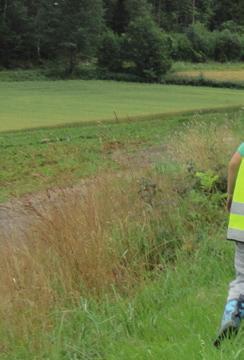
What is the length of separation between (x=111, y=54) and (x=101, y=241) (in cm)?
6413

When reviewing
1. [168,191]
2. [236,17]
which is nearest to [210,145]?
[168,191]

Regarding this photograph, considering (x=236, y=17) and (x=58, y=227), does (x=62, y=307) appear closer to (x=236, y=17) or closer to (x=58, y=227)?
(x=58, y=227)

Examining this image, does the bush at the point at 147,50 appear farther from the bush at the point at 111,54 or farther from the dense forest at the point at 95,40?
the bush at the point at 111,54

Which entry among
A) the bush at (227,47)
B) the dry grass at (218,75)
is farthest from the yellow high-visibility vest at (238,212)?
the bush at (227,47)

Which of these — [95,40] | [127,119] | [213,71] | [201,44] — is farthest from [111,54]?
[127,119]

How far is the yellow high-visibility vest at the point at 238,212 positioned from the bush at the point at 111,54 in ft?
214

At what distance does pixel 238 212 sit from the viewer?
151 inches

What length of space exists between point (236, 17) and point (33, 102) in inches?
2948

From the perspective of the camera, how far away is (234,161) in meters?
3.98

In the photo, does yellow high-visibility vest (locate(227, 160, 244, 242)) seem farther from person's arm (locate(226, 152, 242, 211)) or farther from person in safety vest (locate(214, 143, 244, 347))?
person's arm (locate(226, 152, 242, 211))

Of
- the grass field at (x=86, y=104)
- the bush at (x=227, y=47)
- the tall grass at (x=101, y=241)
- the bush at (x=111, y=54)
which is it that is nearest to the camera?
the tall grass at (x=101, y=241)

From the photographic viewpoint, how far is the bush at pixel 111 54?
68.5 m

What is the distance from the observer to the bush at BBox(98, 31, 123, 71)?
225 feet

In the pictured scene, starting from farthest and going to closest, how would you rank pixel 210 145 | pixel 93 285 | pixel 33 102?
1. pixel 33 102
2. pixel 210 145
3. pixel 93 285
